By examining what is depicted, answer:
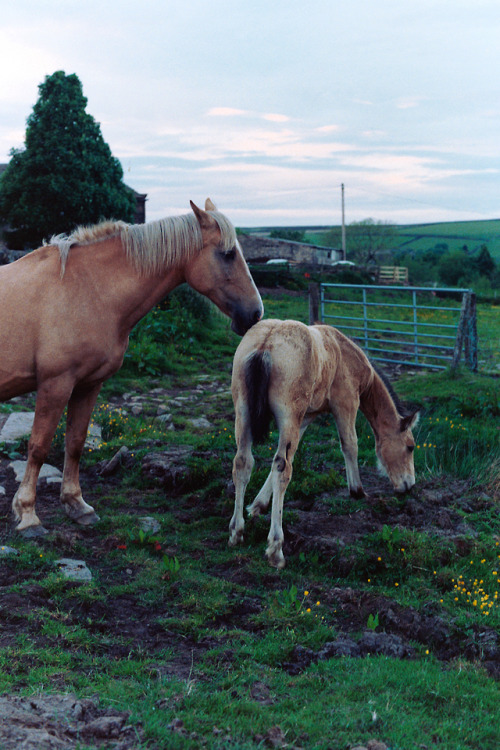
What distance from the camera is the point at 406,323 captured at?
1184 centimetres

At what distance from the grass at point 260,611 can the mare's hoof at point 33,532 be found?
0.35 feet

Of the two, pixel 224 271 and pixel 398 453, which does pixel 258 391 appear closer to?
pixel 224 271

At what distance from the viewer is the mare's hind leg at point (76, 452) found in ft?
17.4

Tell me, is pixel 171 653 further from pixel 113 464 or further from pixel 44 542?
pixel 113 464

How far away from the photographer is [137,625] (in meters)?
3.76

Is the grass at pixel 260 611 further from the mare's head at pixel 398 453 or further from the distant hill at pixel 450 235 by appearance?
the distant hill at pixel 450 235

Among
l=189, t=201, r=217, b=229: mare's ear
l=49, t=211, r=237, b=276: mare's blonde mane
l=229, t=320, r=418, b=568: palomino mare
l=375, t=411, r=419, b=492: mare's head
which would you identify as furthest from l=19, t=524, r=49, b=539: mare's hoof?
l=375, t=411, r=419, b=492: mare's head

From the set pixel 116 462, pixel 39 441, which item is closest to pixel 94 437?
pixel 116 462

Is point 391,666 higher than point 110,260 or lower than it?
lower

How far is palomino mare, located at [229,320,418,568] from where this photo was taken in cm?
468

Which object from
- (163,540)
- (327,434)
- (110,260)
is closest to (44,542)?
(163,540)

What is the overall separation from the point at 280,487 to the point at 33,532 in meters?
1.94

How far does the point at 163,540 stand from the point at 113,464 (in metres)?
1.75

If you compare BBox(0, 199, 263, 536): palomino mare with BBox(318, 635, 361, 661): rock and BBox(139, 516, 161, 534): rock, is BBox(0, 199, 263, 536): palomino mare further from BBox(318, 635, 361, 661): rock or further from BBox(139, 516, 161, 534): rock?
BBox(318, 635, 361, 661): rock
